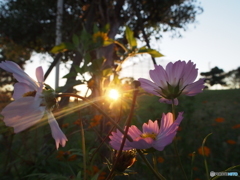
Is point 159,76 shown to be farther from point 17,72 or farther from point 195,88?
point 17,72

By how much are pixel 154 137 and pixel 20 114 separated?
0.20m

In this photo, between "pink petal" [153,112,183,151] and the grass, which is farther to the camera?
the grass

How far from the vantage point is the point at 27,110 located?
311 millimetres

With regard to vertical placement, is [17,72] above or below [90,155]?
above

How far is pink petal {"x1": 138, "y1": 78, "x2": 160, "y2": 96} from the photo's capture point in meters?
0.41

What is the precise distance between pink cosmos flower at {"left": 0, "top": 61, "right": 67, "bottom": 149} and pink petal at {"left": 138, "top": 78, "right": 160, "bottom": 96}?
163 mm

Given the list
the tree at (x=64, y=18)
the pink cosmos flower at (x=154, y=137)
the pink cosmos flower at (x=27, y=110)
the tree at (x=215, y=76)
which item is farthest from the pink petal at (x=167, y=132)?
the tree at (x=215, y=76)

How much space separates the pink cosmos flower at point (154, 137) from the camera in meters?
0.30

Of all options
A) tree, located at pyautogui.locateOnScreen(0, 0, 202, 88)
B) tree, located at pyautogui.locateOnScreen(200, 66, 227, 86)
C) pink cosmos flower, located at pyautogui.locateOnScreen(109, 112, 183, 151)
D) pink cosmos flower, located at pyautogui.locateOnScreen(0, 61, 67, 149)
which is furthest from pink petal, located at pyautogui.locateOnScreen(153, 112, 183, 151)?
tree, located at pyautogui.locateOnScreen(200, 66, 227, 86)

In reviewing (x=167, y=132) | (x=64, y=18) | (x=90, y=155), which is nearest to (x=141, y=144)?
(x=167, y=132)

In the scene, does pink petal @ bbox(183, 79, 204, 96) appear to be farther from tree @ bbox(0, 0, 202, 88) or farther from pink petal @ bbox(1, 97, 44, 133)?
tree @ bbox(0, 0, 202, 88)

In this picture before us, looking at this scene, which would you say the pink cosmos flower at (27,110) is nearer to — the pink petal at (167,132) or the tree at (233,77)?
the pink petal at (167,132)

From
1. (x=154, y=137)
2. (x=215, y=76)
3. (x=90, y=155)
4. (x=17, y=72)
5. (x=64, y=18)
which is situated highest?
(x=64, y=18)

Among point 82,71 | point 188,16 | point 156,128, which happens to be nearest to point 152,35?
point 188,16
